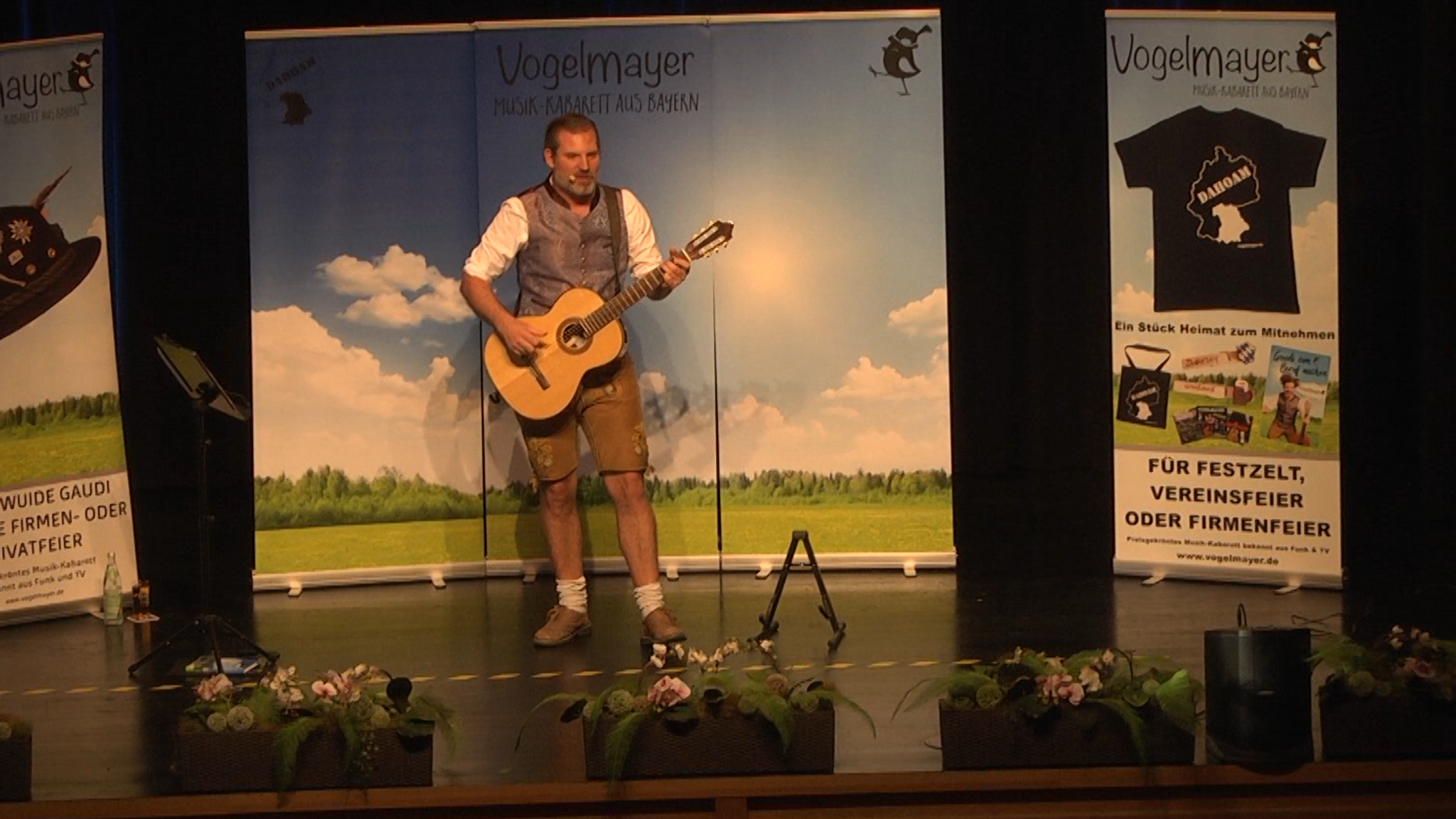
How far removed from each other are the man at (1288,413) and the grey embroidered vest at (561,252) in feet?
8.24

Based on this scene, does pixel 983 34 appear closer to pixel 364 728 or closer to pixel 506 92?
pixel 506 92

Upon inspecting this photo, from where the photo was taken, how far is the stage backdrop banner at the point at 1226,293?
6.52 meters

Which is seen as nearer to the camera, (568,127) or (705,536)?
(568,127)

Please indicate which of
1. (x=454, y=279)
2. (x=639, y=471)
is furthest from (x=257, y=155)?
(x=639, y=471)

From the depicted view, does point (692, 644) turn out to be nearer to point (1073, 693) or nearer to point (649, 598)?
point (649, 598)

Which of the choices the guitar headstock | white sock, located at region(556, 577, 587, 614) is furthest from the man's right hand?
white sock, located at region(556, 577, 587, 614)

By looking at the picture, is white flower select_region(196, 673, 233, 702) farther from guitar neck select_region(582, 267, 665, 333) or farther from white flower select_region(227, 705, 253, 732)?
guitar neck select_region(582, 267, 665, 333)

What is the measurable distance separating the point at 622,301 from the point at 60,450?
235 cm

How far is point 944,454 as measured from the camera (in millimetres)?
7086

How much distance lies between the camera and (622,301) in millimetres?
5695

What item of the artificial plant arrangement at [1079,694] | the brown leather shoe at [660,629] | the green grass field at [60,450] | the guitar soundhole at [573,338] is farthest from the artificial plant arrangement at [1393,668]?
the green grass field at [60,450]

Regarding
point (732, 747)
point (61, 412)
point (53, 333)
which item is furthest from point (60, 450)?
point (732, 747)

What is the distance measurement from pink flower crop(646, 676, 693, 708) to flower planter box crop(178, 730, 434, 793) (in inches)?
19.2

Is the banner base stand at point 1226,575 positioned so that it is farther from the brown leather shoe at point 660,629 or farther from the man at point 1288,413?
the brown leather shoe at point 660,629
